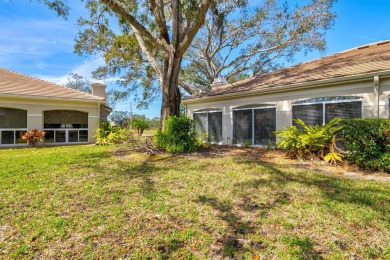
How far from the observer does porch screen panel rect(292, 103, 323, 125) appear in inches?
352

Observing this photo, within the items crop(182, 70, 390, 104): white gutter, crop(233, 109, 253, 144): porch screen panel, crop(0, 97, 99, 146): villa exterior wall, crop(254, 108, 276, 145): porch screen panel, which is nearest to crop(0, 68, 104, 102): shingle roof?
crop(0, 97, 99, 146): villa exterior wall

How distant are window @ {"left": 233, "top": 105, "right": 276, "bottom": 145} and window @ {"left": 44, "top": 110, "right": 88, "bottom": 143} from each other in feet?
33.2

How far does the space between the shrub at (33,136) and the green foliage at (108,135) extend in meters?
2.89

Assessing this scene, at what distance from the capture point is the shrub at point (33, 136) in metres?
12.5

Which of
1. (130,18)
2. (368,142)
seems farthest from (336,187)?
(130,18)

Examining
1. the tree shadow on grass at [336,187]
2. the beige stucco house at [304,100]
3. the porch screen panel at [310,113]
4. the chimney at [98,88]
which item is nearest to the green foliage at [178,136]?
the beige stucco house at [304,100]

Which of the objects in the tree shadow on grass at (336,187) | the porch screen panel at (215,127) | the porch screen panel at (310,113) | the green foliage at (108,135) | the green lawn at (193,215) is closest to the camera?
the green lawn at (193,215)

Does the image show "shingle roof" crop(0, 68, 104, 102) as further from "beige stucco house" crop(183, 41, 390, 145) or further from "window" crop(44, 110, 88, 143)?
"beige stucco house" crop(183, 41, 390, 145)

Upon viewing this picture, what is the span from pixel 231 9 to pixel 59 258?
60.9 feet

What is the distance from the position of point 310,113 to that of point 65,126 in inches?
561

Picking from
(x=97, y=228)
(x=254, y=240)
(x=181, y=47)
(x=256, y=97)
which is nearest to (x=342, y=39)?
(x=256, y=97)

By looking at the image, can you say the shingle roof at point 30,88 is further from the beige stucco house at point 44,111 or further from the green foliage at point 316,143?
the green foliage at point 316,143

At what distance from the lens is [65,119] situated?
14516 millimetres

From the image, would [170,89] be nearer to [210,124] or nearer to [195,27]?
[195,27]
